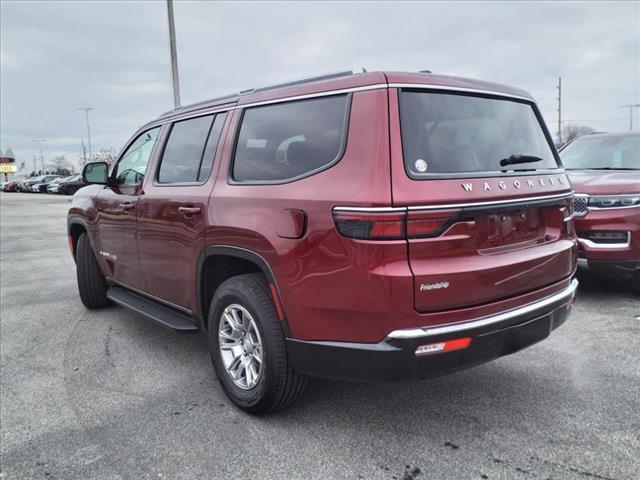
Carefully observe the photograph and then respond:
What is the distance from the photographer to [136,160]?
14.8 feet

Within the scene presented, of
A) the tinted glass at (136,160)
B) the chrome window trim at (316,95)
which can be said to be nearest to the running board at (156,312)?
the tinted glass at (136,160)

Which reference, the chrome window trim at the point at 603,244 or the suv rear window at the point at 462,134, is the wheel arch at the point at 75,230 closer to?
the suv rear window at the point at 462,134

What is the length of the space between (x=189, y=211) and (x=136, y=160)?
143 centimetres

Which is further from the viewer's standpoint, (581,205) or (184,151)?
(581,205)

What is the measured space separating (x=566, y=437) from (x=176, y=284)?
2.65m

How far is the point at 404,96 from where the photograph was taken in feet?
8.30

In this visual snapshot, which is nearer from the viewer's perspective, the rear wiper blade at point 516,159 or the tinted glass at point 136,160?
the rear wiper blade at point 516,159

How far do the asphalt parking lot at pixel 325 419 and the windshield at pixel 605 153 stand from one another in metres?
2.27

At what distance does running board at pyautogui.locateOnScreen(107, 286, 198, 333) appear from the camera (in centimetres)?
358

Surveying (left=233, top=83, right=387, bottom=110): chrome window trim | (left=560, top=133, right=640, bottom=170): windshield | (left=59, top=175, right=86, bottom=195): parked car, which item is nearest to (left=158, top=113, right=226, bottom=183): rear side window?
(left=233, top=83, right=387, bottom=110): chrome window trim

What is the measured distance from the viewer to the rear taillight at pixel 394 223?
2305 millimetres

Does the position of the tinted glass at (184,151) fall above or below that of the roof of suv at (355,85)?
below

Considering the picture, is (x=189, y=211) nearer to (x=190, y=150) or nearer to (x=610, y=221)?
(x=190, y=150)

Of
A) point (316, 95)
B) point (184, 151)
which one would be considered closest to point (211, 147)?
point (184, 151)
